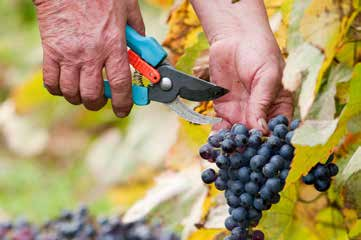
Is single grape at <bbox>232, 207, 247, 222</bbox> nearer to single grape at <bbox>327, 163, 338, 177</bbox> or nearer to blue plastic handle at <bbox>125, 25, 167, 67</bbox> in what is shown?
single grape at <bbox>327, 163, 338, 177</bbox>

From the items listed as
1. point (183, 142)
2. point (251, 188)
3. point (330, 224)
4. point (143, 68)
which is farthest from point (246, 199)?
point (183, 142)

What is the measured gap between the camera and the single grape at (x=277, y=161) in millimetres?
1366

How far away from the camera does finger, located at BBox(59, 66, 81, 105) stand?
1.61 metres

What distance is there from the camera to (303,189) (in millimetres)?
2004

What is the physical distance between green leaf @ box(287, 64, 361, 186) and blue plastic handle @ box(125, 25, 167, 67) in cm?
35

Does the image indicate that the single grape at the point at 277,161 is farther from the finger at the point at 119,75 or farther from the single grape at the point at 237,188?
the finger at the point at 119,75

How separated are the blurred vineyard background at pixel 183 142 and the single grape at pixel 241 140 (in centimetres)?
10

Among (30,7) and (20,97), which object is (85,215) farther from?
(30,7)

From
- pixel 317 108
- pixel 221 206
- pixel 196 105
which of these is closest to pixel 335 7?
pixel 317 108

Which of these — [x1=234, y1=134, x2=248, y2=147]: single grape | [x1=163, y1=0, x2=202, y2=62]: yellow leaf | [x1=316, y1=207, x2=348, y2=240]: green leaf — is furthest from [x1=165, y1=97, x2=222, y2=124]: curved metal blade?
[x1=316, y1=207, x2=348, y2=240]: green leaf

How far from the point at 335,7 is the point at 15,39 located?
4678 millimetres

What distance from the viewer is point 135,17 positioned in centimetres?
166

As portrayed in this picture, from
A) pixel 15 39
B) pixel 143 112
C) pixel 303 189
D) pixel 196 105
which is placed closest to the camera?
pixel 196 105

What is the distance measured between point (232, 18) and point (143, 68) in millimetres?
187
